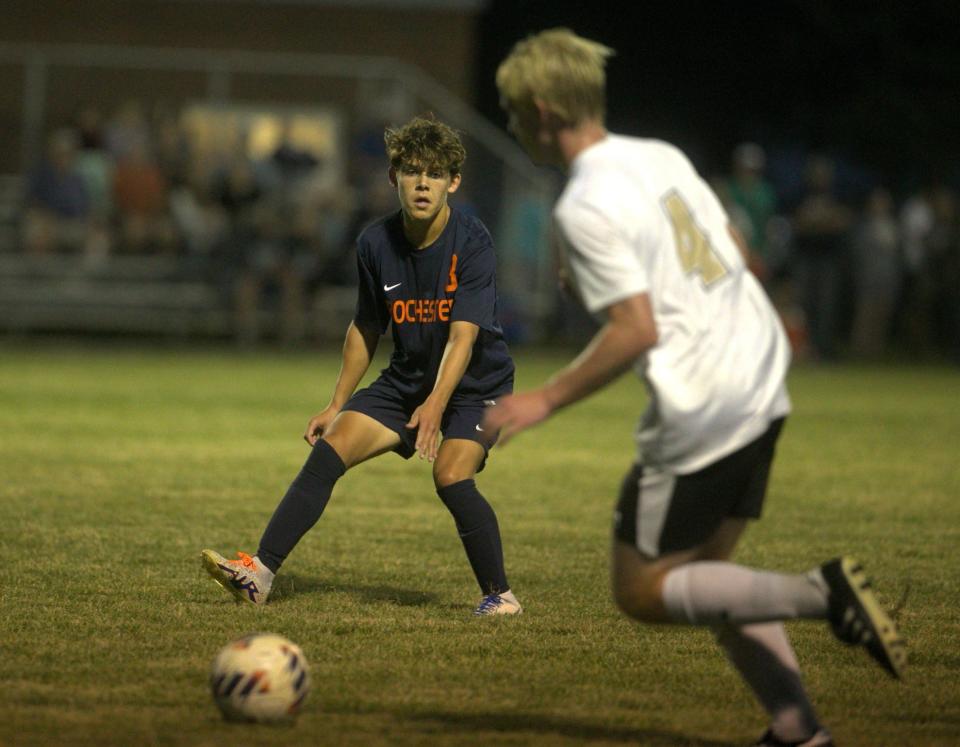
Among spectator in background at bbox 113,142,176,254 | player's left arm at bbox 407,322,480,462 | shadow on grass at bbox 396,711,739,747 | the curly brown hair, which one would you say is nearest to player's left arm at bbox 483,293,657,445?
shadow on grass at bbox 396,711,739,747

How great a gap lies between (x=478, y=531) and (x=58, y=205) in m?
15.5

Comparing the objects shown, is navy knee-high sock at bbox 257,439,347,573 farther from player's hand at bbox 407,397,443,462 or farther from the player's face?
the player's face

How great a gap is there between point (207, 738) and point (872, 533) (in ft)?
16.1

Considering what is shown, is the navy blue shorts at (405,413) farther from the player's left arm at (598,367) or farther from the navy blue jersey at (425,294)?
the player's left arm at (598,367)

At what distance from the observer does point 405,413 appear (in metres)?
6.67

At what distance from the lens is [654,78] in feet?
116

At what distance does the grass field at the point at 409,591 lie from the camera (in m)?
4.93

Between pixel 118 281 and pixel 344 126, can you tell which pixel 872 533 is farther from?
pixel 344 126

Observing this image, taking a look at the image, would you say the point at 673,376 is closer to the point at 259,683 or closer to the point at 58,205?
the point at 259,683

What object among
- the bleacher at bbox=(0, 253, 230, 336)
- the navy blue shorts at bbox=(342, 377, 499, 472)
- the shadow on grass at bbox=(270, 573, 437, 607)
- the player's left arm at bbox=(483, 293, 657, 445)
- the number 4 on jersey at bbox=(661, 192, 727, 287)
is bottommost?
the bleacher at bbox=(0, 253, 230, 336)

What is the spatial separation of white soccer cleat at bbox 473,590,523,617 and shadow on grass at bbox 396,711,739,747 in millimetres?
1475

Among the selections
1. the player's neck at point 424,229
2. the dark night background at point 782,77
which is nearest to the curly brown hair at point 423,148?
the player's neck at point 424,229

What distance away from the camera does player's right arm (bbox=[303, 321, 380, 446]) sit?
Result: 6.62 meters

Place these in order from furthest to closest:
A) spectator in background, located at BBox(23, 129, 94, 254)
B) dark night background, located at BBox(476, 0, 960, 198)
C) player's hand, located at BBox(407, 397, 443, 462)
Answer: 1. dark night background, located at BBox(476, 0, 960, 198)
2. spectator in background, located at BBox(23, 129, 94, 254)
3. player's hand, located at BBox(407, 397, 443, 462)
